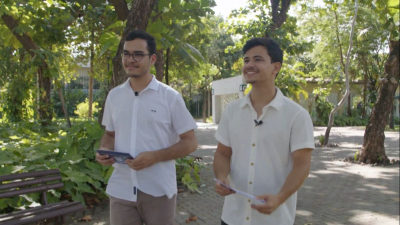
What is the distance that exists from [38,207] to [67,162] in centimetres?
159

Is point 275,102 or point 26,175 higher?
point 275,102

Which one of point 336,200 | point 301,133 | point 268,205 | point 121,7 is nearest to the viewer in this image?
point 268,205

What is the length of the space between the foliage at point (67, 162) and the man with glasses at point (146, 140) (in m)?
2.45

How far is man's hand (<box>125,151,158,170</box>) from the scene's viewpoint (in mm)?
2656

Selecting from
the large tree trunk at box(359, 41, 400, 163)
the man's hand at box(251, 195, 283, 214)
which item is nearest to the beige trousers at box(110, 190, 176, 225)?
the man's hand at box(251, 195, 283, 214)

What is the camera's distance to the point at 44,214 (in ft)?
13.3

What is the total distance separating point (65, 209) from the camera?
13.9ft

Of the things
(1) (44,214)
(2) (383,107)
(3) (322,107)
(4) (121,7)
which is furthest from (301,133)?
(3) (322,107)

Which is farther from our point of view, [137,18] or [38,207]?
[137,18]

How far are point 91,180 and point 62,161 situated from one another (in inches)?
25.0

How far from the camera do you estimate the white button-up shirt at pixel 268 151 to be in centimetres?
Answer: 236

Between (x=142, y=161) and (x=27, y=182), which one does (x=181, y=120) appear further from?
(x=27, y=182)

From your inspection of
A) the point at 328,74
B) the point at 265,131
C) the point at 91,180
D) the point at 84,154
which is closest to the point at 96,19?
the point at 84,154

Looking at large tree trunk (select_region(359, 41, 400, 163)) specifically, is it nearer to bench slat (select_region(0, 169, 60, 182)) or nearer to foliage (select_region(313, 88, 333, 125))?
bench slat (select_region(0, 169, 60, 182))
